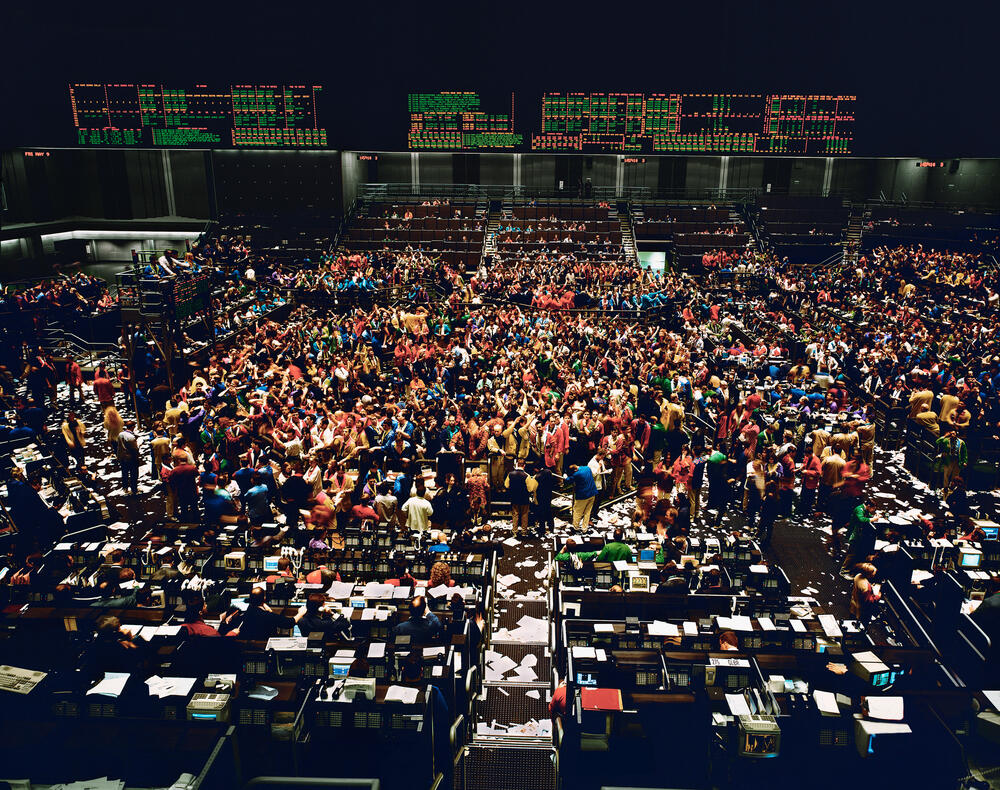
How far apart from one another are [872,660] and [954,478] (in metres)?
7.28

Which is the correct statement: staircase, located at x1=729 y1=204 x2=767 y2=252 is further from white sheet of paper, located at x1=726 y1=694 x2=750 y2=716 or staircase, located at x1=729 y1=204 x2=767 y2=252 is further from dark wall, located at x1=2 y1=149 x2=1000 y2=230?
white sheet of paper, located at x1=726 y1=694 x2=750 y2=716

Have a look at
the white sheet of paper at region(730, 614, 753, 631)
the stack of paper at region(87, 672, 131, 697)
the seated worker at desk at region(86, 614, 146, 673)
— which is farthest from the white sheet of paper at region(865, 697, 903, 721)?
the seated worker at desk at region(86, 614, 146, 673)

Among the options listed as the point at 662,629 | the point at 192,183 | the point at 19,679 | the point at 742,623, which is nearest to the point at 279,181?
the point at 192,183

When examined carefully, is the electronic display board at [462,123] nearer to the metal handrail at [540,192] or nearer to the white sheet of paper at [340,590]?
the metal handrail at [540,192]

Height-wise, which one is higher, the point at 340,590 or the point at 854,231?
the point at 854,231

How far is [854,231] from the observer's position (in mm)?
34344

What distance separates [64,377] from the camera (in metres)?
18.8

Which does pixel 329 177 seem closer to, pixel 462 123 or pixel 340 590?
pixel 462 123

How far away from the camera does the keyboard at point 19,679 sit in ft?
19.2

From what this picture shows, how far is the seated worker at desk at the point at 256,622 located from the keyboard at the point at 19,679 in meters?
1.65

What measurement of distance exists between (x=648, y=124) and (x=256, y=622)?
98.4 feet

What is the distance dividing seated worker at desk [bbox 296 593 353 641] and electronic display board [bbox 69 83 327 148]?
2922 centimetres

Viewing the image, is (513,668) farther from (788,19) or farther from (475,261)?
(788,19)

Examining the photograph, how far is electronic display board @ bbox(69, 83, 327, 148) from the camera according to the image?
3125 cm
